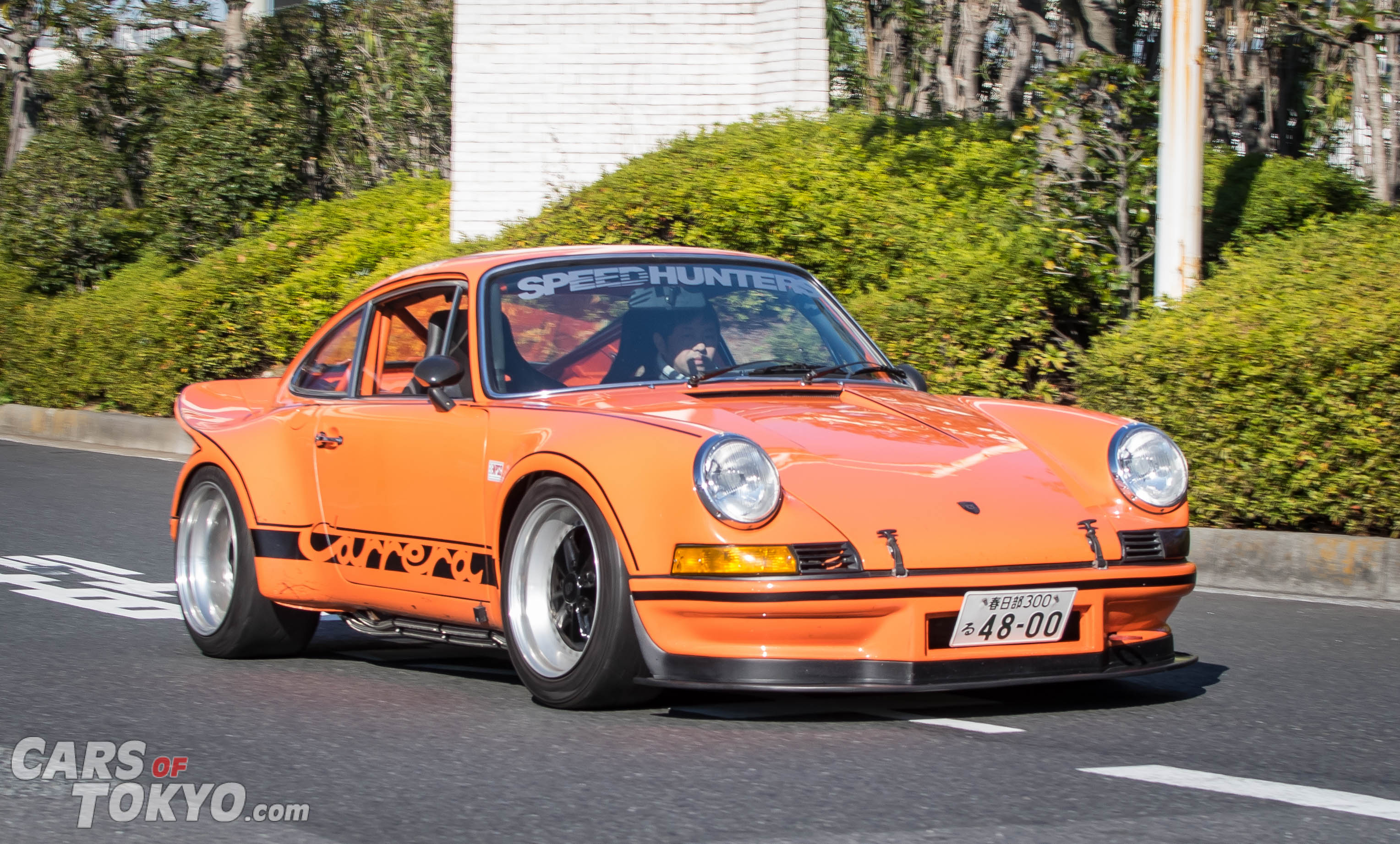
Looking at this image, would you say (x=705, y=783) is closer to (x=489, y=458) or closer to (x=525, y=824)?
(x=525, y=824)

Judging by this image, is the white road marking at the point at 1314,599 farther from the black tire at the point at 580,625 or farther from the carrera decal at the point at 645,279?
the black tire at the point at 580,625

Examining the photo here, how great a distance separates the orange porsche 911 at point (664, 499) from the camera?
14.7 feet

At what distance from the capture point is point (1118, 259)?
37.1 feet

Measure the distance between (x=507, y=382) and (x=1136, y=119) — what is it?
744cm

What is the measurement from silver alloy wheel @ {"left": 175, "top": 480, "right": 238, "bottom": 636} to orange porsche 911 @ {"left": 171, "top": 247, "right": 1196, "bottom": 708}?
0.01m

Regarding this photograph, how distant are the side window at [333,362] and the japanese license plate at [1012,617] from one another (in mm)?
2734

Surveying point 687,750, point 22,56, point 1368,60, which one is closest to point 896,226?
point 1368,60

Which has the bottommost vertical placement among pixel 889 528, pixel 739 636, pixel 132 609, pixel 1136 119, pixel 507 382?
pixel 132 609

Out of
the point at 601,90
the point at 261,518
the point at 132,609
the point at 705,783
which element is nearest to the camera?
the point at 705,783

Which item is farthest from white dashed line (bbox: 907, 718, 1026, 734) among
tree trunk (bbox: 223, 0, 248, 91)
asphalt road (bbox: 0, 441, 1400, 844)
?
tree trunk (bbox: 223, 0, 248, 91)

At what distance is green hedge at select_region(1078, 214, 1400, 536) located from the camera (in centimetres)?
804

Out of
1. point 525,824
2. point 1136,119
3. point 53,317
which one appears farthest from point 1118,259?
point 53,317

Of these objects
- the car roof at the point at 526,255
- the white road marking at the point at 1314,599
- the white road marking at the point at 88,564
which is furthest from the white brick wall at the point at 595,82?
the car roof at the point at 526,255

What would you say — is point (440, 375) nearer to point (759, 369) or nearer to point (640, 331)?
point (640, 331)
